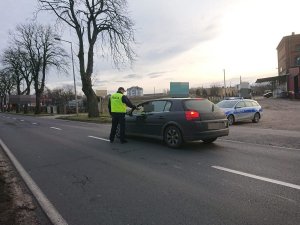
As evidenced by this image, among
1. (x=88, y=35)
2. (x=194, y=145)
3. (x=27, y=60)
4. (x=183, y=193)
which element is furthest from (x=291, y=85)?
(x=183, y=193)

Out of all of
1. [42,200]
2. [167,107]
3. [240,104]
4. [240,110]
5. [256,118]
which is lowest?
[42,200]

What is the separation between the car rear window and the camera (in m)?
9.60

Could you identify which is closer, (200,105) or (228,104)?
(200,105)

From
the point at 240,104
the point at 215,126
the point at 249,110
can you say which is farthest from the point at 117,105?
the point at 249,110

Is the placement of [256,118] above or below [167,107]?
below

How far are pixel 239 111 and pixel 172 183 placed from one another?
46.4 feet

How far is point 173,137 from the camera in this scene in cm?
977

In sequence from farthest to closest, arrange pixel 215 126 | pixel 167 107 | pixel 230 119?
1. pixel 230 119
2. pixel 167 107
3. pixel 215 126

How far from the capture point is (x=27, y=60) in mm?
59062

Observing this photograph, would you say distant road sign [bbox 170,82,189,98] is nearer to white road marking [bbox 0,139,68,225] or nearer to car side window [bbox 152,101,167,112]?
car side window [bbox 152,101,167,112]

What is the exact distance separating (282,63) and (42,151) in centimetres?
10188

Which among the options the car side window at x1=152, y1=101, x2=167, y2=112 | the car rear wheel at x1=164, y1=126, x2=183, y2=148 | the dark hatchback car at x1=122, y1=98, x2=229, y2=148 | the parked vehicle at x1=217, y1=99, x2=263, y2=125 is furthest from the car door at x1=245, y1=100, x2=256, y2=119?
the car rear wheel at x1=164, y1=126, x2=183, y2=148

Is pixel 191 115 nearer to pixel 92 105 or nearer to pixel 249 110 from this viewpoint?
pixel 249 110

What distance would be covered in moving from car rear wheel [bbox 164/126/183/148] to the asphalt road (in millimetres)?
283
